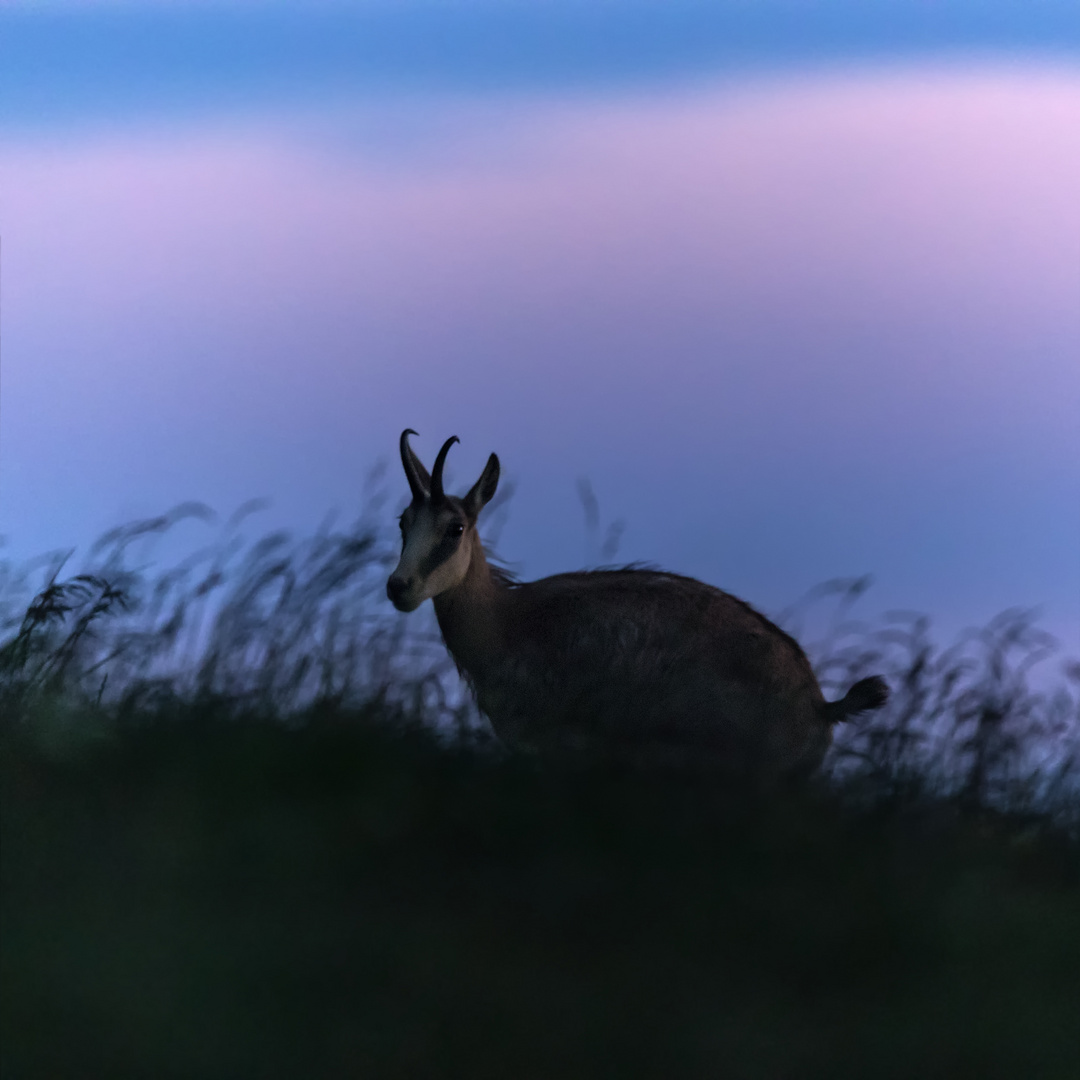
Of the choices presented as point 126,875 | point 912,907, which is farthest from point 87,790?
point 912,907

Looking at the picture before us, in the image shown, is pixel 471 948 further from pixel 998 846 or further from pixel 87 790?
pixel 998 846

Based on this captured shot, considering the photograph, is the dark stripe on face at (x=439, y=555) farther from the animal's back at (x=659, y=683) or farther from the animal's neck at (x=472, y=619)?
the animal's back at (x=659, y=683)

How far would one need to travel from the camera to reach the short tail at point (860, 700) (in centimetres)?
739

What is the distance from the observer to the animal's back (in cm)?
725

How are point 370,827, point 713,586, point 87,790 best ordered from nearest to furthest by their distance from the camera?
point 370,827, point 87,790, point 713,586

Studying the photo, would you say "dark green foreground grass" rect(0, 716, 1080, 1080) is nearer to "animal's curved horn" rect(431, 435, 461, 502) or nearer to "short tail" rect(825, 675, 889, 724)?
"short tail" rect(825, 675, 889, 724)

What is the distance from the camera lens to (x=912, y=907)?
4945 mm

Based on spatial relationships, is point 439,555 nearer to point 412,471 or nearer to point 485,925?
point 412,471

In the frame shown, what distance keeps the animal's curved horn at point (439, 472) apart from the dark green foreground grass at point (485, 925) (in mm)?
1841

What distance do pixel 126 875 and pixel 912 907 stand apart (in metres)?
2.63

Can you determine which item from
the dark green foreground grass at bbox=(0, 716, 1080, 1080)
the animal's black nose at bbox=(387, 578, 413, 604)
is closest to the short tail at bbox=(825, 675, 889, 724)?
the dark green foreground grass at bbox=(0, 716, 1080, 1080)

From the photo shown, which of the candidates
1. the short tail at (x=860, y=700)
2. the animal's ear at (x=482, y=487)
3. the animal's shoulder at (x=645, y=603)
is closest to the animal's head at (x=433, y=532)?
the animal's ear at (x=482, y=487)

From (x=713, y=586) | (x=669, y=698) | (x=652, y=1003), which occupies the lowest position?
(x=652, y=1003)

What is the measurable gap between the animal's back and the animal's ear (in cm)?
73
